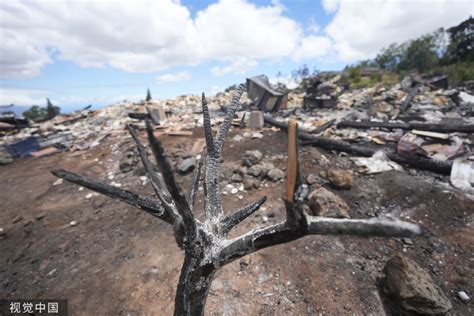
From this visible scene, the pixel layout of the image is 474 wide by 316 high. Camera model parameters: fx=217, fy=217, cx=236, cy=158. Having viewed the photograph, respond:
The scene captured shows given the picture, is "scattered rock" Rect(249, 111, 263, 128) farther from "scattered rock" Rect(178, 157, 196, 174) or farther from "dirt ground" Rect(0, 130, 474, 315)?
"dirt ground" Rect(0, 130, 474, 315)

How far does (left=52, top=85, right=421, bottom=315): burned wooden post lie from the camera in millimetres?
794

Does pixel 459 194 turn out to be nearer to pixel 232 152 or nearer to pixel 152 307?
pixel 232 152

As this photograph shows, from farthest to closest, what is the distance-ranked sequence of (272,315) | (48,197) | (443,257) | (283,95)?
1. (283,95)
2. (48,197)
3. (443,257)
4. (272,315)

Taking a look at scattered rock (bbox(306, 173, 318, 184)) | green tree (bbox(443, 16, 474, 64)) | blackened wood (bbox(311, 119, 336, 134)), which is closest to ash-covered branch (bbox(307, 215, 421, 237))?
scattered rock (bbox(306, 173, 318, 184))

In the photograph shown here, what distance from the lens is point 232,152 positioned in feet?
20.3

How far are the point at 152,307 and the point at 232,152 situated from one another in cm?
425

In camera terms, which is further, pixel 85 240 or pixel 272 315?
pixel 85 240

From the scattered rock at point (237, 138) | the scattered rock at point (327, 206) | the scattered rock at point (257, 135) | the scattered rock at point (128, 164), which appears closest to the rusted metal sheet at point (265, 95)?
the scattered rock at point (257, 135)

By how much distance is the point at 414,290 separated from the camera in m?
2.15

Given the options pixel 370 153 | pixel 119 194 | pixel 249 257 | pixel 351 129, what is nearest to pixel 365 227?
pixel 119 194

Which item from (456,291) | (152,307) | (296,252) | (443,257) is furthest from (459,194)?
(152,307)

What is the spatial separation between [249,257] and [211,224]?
182cm

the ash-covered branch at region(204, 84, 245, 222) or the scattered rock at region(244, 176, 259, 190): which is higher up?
the ash-covered branch at region(204, 84, 245, 222)

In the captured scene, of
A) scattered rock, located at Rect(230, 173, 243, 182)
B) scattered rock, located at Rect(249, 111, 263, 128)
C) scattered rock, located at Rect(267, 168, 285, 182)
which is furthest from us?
scattered rock, located at Rect(249, 111, 263, 128)
